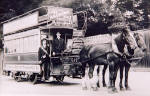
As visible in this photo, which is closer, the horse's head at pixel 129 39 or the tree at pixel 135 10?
the tree at pixel 135 10

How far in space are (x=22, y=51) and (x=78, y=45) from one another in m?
1.46

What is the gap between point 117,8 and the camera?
4.80 meters

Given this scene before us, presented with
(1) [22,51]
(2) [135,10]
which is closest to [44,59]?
(1) [22,51]

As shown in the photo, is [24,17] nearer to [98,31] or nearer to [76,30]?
[76,30]

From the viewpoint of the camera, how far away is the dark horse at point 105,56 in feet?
16.5

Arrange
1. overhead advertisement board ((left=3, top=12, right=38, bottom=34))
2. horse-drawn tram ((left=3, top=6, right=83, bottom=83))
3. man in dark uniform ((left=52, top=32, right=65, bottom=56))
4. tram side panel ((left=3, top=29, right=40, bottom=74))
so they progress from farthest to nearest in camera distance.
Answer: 1. tram side panel ((left=3, top=29, right=40, bottom=74))
2. overhead advertisement board ((left=3, top=12, right=38, bottom=34))
3. man in dark uniform ((left=52, top=32, right=65, bottom=56))
4. horse-drawn tram ((left=3, top=6, right=83, bottom=83))

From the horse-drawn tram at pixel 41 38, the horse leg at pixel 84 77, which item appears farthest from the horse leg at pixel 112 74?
the horse-drawn tram at pixel 41 38

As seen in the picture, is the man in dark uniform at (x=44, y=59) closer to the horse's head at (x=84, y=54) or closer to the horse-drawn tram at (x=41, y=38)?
the horse-drawn tram at (x=41, y=38)

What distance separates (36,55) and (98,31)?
6.01 ft

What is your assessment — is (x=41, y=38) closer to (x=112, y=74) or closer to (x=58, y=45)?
(x=58, y=45)

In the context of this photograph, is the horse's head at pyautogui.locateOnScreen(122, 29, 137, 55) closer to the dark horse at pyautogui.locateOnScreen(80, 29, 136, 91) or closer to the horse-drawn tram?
the dark horse at pyautogui.locateOnScreen(80, 29, 136, 91)

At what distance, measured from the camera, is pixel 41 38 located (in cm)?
654

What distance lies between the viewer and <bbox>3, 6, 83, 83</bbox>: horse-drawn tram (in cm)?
617

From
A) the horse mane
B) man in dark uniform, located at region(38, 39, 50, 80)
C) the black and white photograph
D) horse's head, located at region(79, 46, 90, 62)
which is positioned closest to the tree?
the black and white photograph
